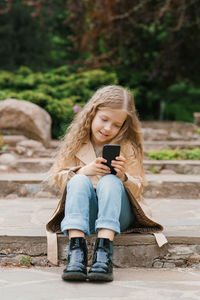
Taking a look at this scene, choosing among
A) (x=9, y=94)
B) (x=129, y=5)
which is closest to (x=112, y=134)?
(x=9, y=94)

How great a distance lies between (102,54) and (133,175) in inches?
346

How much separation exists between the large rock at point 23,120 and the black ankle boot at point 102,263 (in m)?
3.74

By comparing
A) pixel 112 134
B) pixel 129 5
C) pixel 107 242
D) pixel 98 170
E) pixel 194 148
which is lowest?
pixel 194 148

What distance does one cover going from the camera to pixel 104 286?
Result: 181 cm

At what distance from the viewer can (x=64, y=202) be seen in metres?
2.20

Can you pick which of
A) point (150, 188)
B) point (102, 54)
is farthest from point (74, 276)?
point (102, 54)

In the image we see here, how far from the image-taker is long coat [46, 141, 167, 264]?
218 cm

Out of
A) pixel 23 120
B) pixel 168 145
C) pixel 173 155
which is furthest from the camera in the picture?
pixel 168 145

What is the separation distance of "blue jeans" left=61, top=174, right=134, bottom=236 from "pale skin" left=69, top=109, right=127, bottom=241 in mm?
48

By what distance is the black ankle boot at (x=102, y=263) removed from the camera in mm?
1837

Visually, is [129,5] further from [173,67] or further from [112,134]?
[112,134]

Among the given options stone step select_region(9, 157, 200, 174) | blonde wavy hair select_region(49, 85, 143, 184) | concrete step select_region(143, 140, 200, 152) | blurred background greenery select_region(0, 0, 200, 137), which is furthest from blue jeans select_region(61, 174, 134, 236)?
blurred background greenery select_region(0, 0, 200, 137)

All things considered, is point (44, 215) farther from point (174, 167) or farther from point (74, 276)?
point (174, 167)

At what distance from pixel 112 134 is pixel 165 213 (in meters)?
0.90
